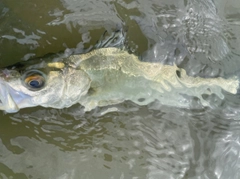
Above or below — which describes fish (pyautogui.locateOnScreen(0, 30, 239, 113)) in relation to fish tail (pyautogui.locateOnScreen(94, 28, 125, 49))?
below

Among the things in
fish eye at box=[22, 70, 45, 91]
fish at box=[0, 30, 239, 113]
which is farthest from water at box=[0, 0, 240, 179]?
fish eye at box=[22, 70, 45, 91]

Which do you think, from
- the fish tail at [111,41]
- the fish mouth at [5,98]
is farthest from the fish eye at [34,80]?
the fish tail at [111,41]

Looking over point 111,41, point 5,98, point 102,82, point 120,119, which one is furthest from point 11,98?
point 120,119

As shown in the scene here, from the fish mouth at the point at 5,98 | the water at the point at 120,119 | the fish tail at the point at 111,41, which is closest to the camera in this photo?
the fish mouth at the point at 5,98

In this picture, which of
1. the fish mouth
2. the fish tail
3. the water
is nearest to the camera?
the fish mouth

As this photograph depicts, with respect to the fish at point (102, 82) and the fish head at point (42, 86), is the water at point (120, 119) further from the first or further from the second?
the fish head at point (42, 86)

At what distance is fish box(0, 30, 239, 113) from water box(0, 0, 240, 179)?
106 mm

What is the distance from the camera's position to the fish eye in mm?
2301

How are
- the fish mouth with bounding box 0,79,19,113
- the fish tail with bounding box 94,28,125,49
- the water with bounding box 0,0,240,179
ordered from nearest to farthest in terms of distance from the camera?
the fish mouth with bounding box 0,79,19,113 < the fish tail with bounding box 94,28,125,49 < the water with bounding box 0,0,240,179

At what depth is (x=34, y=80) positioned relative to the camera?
2328mm

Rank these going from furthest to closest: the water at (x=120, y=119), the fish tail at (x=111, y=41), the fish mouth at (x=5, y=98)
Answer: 1. the water at (x=120, y=119)
2. the fish tail at (x=111, y=41)
3. the fish mouth at (x=5, y=98)

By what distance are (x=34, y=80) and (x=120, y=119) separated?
0.87 metres

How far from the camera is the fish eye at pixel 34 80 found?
2301mm

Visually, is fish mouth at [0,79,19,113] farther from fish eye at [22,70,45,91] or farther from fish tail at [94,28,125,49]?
Answer: fish tail at [94,28,125,49]
